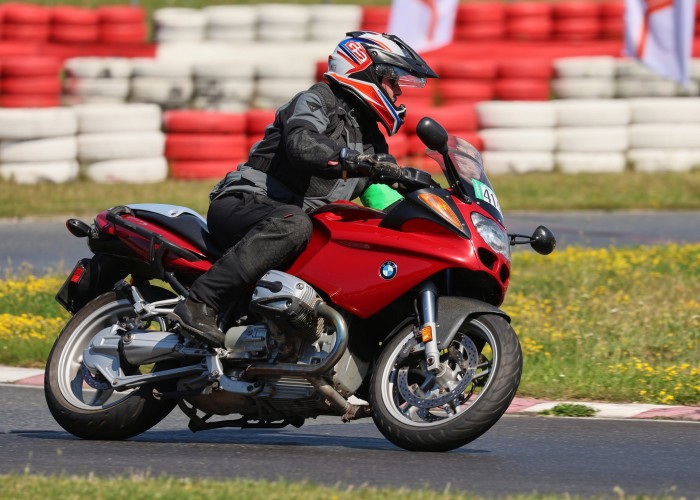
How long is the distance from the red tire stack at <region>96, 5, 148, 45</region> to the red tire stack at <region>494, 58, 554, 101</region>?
30.5 feet

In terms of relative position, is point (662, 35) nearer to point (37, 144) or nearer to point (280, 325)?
point (37, 144)

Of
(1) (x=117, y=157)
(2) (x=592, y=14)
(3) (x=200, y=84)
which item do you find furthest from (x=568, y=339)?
(2) (x=592, y=14)

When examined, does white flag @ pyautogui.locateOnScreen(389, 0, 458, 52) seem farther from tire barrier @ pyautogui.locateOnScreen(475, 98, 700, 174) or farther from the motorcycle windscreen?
the motorcycle windscreen

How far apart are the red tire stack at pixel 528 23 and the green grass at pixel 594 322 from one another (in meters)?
13.5

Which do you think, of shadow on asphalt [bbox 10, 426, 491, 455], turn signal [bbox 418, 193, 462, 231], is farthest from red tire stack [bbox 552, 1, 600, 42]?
turn signal [bbox 418, 193, 462, 231]

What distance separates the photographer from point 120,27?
25422 mm

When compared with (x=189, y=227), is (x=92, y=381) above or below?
below

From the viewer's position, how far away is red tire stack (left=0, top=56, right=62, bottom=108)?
17.1m

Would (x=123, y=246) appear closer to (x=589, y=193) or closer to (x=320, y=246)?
(x=320, y=246)

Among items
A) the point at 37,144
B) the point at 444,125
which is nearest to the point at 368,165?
the point at 37,144

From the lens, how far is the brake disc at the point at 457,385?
576 cm

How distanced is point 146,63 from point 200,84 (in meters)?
0.77

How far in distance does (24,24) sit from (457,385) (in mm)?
20132

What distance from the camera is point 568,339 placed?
8.72 meters
